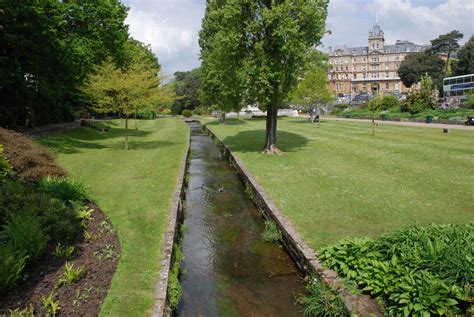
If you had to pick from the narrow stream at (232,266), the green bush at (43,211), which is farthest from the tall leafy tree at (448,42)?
the green bush at (43,211)

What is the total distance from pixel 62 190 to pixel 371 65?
162m

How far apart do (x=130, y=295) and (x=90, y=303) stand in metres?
0.67

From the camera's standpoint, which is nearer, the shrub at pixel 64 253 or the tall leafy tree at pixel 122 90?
the shrub at pixel 64 253

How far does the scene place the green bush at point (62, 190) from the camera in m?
10.6

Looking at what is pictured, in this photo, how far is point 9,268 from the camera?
6.04 m

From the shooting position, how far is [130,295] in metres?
6.62

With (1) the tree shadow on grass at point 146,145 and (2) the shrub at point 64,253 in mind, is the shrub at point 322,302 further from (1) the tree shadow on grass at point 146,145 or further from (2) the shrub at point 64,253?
(1) the tree shadow on grass at point 146,145

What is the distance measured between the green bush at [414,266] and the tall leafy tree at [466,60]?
97209 mm

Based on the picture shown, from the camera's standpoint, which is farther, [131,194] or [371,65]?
[371,65]

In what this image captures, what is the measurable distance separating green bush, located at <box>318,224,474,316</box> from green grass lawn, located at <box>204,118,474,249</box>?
1.38 metres

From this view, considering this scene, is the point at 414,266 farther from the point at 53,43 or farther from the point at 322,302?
the point at 53,43

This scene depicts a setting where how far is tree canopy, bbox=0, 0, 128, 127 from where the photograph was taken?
2178cm

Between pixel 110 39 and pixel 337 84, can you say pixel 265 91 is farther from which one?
pixel 337 84

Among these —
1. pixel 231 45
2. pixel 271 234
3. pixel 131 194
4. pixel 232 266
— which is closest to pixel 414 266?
pixel 232 266
